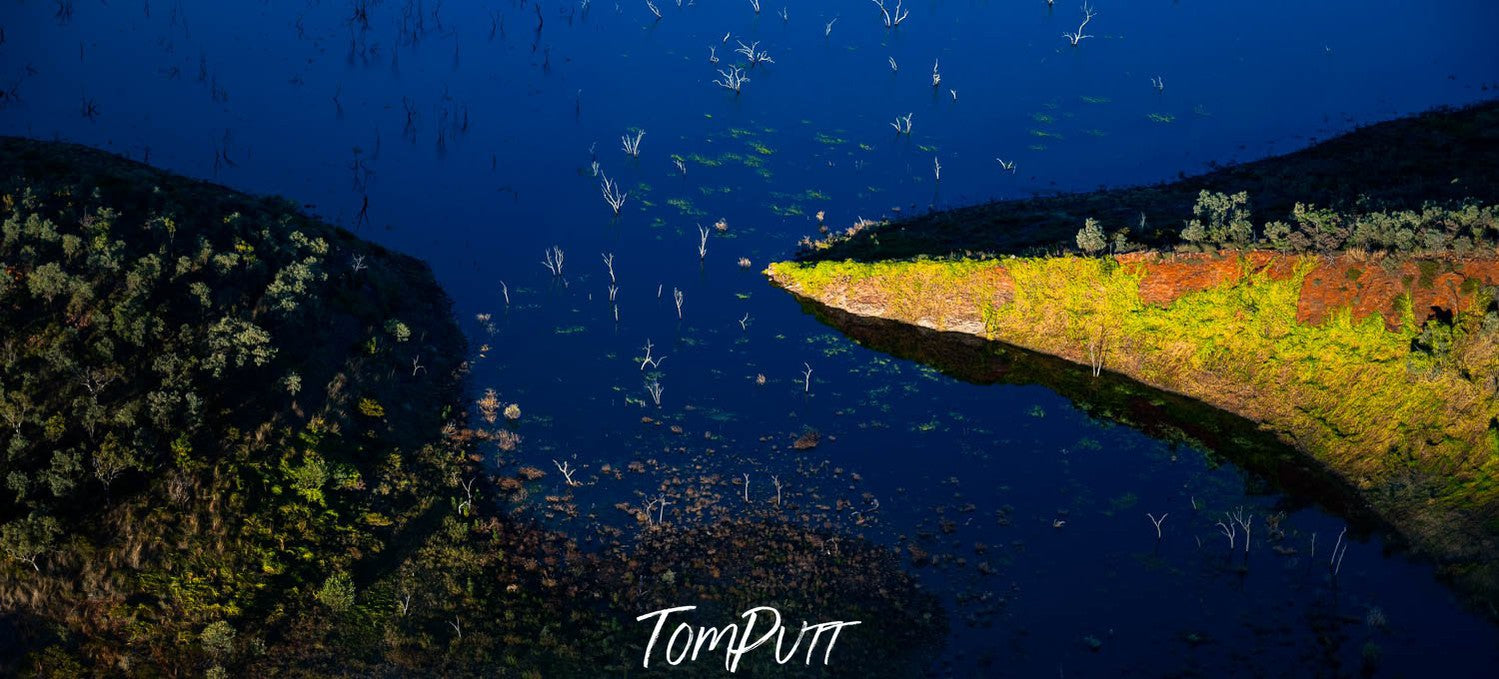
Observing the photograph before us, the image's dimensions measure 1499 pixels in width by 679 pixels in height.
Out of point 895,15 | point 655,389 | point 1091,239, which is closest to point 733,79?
point 895,15

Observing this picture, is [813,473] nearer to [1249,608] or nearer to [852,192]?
[1249,608]

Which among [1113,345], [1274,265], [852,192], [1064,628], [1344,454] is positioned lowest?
[1064,628]

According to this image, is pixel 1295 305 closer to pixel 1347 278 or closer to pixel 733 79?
pixel 1347 278

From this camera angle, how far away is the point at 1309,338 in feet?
85.6

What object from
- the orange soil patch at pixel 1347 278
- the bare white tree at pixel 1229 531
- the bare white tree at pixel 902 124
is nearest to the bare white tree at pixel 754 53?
the bare white tree at pixel 902 124

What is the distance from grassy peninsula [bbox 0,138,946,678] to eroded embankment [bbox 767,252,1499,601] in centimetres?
997

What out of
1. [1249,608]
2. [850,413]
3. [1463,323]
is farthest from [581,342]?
[1463,323]

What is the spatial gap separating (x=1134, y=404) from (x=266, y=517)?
61.7 ft

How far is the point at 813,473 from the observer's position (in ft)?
77.8

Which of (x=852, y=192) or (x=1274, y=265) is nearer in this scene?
(x=1274, y=265)

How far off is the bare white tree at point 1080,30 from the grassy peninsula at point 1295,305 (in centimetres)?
1701

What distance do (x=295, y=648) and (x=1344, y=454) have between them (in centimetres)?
2093

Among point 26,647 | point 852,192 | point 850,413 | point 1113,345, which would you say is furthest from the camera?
point 852,192

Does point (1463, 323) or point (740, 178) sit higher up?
point (740, 178)
